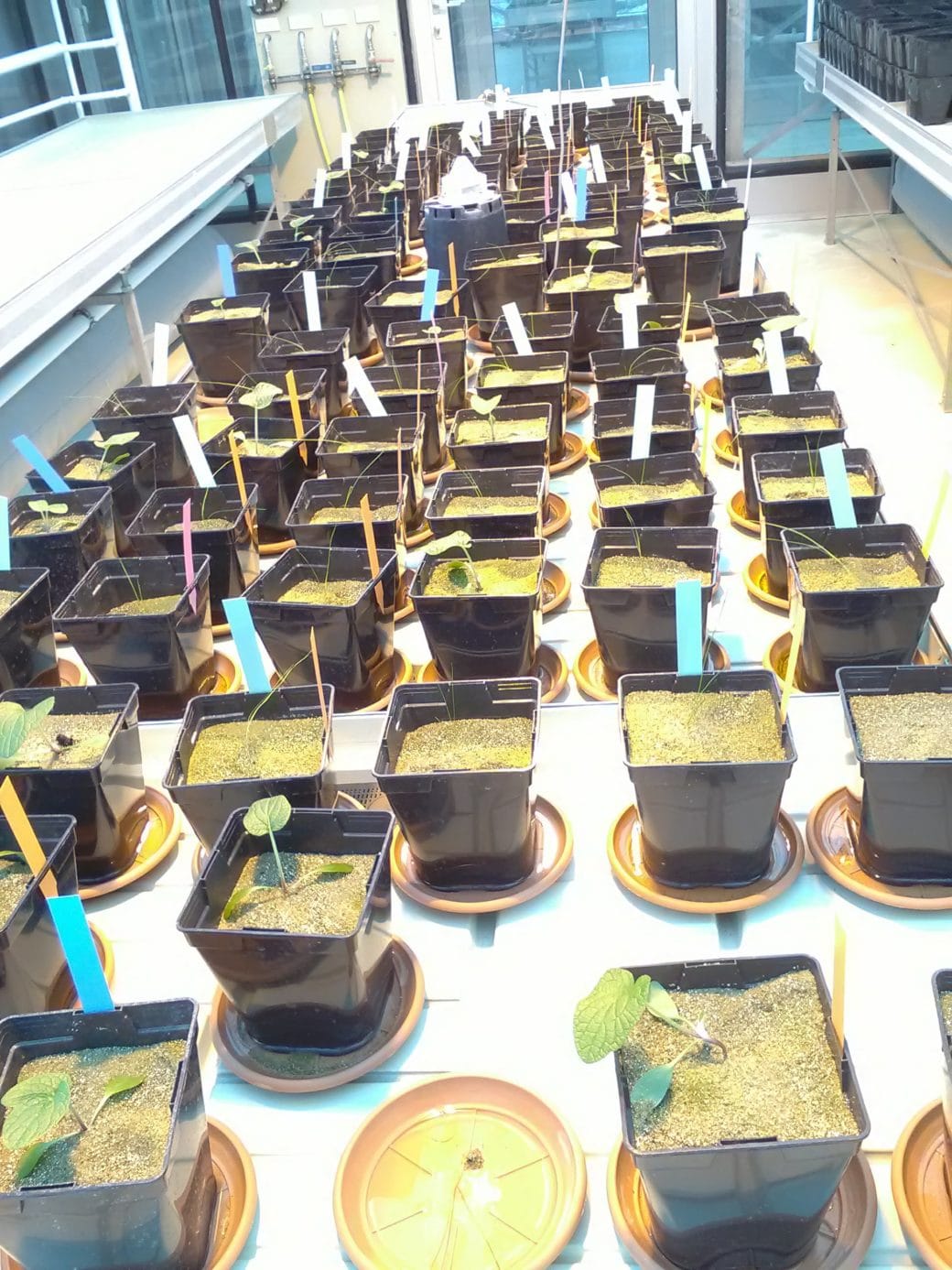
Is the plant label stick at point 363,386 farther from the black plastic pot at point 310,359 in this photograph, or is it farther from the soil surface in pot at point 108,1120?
the soil surface in pot at point 108,1120

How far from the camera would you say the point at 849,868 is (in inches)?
48.3

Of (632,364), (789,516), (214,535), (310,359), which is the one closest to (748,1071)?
(789,516)

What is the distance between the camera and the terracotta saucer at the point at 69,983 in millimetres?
1186

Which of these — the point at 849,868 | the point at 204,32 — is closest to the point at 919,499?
the point at 849,868

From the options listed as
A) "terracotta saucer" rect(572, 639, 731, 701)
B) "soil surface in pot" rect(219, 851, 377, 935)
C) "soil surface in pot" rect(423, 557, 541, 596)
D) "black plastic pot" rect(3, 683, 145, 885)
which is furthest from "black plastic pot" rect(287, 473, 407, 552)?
"soil surface in pot" rect(219, 851, 377, 935)

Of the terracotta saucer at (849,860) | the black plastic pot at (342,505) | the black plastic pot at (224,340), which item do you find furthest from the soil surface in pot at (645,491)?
the black plastic pot at (224,340)

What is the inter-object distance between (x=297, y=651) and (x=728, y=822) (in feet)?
2.33

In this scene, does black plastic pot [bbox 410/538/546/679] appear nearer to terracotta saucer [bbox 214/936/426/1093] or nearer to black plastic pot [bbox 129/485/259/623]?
black plastic pot [bbox 129/485/259/623]

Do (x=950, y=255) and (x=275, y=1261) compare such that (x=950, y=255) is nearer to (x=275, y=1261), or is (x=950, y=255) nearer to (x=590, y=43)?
(x=590, y=43)

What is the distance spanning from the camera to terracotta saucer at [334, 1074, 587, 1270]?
2.94ft

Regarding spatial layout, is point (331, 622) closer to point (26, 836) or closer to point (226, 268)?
point (26, 836)

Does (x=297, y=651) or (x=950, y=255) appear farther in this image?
(x=950, y=255)

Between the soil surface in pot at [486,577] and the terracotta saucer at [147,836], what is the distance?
48 cm

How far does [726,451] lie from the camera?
220 cm
